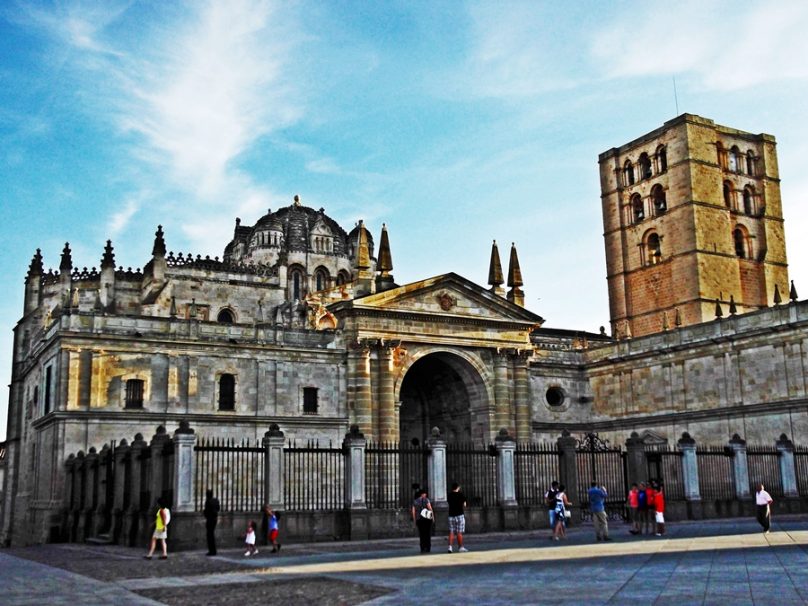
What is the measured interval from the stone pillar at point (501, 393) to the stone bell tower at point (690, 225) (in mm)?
17073

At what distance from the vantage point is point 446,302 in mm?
43219

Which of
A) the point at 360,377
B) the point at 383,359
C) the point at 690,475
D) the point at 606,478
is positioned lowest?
the point at 606,478

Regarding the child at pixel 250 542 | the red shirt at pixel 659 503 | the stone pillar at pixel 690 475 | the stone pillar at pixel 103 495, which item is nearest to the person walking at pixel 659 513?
the red shirt at pixel 659 503

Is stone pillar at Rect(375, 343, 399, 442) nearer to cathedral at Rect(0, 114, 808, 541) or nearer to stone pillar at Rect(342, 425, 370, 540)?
cathedral at Rect(0, 114, 808, 541)

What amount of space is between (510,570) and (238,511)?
1120cm

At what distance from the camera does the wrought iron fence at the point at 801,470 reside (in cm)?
3459

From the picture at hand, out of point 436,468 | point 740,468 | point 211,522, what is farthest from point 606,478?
point 211,522

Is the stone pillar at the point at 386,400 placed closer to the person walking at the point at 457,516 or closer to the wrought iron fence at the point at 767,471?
the wrought iron fence at the point at 767,471

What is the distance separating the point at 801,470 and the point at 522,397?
13820 millimetres

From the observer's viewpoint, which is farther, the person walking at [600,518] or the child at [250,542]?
the person walking at [600,518]

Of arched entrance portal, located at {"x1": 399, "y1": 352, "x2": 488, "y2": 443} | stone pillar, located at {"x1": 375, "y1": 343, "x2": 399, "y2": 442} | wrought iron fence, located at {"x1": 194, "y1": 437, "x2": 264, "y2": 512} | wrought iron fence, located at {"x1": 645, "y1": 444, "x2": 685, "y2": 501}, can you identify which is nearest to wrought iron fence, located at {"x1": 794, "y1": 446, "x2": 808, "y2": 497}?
wrought iron fence, located at {"x1": 645, "y1": 444, "x2": 685, "y2": 501}

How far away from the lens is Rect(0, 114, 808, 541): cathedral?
121ft

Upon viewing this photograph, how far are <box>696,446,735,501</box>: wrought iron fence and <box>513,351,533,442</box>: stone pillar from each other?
31.3 ft

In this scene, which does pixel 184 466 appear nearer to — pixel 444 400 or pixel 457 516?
pixel 457 516
